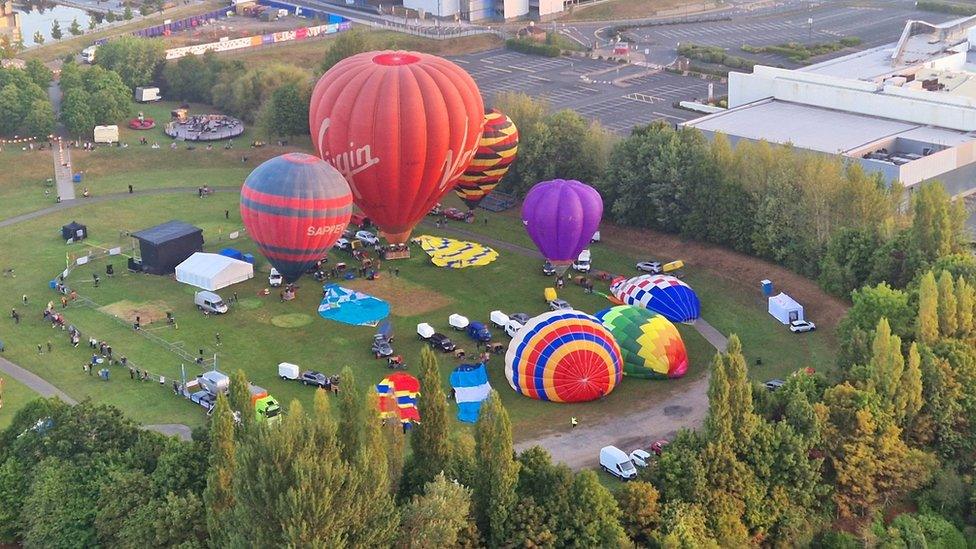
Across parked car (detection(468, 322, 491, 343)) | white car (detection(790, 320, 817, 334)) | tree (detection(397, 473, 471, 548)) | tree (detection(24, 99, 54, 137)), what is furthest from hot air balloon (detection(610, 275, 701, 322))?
tree (detection(24, 99, 54, 137))

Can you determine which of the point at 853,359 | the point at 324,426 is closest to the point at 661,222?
the point at 853,359

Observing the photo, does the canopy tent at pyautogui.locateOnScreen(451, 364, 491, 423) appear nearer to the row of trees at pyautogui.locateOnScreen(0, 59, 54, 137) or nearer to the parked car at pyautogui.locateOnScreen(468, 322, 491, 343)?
the parked car at pyautogui.locateOnScreen(468, 322, 491, 343)

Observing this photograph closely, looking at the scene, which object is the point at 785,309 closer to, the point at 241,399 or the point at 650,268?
the point at 650,268

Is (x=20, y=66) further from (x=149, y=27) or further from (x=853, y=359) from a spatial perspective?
(x=853, y=359)

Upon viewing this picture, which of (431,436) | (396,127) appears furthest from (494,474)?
(396,127)

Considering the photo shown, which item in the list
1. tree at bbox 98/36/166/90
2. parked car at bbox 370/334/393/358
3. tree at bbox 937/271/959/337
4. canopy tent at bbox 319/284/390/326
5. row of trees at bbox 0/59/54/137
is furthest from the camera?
tree at bbox 98/36/166/90
